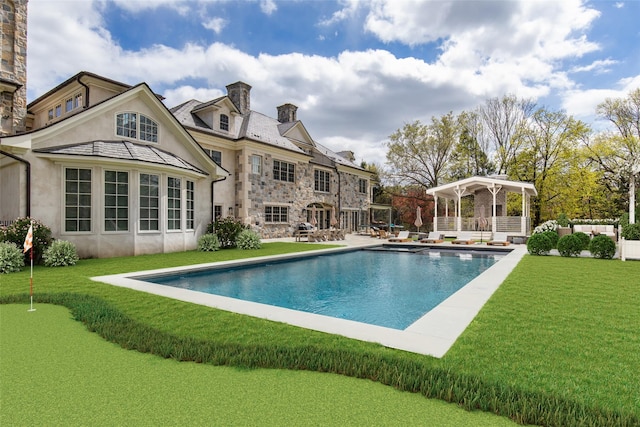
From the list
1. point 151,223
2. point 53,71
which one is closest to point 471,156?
point 151,223

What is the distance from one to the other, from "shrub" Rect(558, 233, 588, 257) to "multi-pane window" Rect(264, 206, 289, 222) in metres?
16.6

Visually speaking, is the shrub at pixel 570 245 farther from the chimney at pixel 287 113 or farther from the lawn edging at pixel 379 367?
the chimney at pixel 287 113

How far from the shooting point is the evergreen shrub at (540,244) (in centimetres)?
1392

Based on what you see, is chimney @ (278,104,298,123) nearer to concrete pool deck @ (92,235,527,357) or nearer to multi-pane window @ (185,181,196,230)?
multi-pane window @ (185,181,196,230)

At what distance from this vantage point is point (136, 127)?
14.4m

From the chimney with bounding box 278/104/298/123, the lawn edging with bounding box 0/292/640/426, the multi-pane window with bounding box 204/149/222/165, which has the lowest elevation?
the lawn edging with bounding box 0/292/640/426

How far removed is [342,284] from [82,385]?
7030 millimetres

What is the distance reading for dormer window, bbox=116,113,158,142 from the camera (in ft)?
45.7

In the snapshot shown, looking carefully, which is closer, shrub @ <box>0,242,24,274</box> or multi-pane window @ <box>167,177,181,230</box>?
shrub @ <box>0,242,24,274</box>

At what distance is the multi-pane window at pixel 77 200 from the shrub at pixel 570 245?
18.4 m

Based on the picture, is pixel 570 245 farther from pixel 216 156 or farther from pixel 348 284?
pixel 216 156

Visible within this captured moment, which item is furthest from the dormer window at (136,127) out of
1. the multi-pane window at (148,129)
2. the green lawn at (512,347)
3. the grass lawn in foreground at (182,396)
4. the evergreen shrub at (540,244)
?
the evergreen shrub at (540,244)

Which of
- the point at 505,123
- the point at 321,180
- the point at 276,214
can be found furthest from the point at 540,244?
the point at 505,123

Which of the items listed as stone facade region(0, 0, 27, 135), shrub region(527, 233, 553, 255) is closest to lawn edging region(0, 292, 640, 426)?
shrub region(527, 233, 553, 255)
